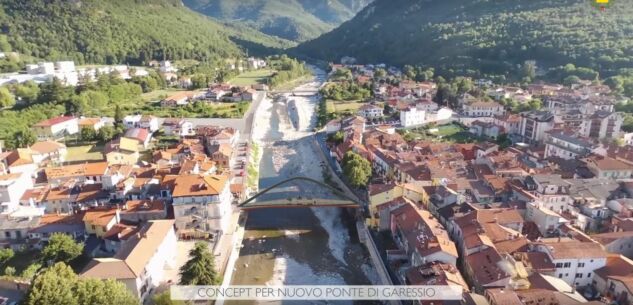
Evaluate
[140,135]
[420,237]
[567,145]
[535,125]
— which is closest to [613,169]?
[567,145]

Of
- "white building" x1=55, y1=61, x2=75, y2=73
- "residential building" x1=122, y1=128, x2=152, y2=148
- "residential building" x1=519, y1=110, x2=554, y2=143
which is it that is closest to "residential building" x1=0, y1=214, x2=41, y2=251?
"residential building" x1=122, y1=128, x2=152, y2=148

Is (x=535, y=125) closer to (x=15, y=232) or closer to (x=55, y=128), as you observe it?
(x=15, y=232)

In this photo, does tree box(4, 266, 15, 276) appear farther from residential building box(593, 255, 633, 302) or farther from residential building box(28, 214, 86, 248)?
residential building box(593, 255, 633, 302)

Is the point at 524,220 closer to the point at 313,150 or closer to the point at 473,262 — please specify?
the point at 473,262

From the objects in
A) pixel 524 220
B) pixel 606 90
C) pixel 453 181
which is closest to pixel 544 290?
pixel 524 220

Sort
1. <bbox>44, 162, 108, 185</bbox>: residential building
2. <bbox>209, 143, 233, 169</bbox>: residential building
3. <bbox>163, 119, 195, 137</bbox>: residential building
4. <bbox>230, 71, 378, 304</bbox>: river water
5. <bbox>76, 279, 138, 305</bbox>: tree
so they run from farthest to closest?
1. <bbox>163, 119, 195, 137</bbox>: residential building
2. <bbox>209, 143, 233, 169</bbox>: residential building
3. <bbox>44, 162, 108, 185</bbox>: residential building
4. <bbox>230, 71, 378, 304</bbox>: river water
5. <bbox>76, 279, 138, 305</bbox>: tree

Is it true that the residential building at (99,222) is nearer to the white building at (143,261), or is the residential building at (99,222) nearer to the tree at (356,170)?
the white building at (143,261)
